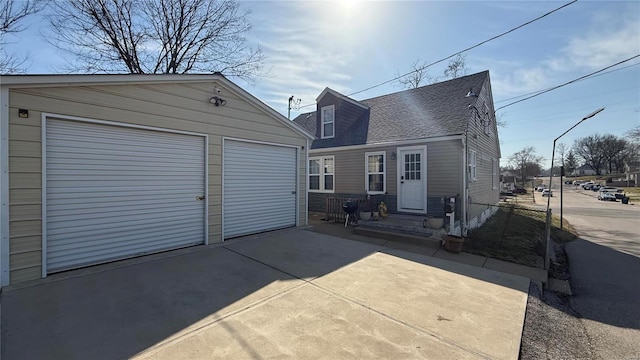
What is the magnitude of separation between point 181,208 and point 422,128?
7.69m

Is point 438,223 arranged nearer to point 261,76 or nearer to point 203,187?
point 203,187

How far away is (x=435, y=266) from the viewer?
4.91 metres

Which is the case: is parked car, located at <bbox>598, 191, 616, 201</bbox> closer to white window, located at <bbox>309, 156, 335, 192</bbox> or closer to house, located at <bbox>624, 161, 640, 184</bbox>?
house, located at <bbox>624, 161, 640, 184</bbox>

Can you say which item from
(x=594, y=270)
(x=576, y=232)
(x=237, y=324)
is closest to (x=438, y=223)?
(x=594, y=270)

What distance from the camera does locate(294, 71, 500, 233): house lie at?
26.5 ft

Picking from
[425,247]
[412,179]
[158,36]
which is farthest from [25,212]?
[158,36]

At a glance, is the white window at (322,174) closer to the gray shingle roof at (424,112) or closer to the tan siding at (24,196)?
the gray shingle roof at (424,112)

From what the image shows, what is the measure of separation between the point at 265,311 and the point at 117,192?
3700 millimetres

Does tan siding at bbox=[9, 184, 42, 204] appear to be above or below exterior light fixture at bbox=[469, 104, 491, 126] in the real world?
below

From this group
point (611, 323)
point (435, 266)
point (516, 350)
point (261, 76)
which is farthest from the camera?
point (261, 76)

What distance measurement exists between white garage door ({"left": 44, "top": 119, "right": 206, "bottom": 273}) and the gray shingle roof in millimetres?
6586

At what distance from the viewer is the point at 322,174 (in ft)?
38.1

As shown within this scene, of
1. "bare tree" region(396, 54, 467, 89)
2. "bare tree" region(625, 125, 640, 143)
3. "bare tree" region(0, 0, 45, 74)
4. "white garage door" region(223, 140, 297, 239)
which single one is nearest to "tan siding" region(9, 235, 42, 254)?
"white garage door" region(223, 140, 297, 239)

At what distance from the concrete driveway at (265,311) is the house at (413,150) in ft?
12.7
